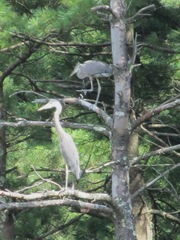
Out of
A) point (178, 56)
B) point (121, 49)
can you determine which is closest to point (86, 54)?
point (178, 56)

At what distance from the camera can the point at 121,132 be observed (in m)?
3.75

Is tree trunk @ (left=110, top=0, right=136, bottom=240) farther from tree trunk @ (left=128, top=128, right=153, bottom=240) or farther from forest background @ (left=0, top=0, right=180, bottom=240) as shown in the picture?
tree trunk @ (left=128, top=128, right=153, bottom=240)

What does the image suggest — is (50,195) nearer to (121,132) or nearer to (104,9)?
(121,132)

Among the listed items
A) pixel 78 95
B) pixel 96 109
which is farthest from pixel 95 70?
pixel 78 95

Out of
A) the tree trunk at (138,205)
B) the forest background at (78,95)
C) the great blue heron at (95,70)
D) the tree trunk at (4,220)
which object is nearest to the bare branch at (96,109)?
the forest background at (78,95)

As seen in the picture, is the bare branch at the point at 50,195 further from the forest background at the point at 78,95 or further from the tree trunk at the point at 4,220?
the tree trunk at the point at 4,220

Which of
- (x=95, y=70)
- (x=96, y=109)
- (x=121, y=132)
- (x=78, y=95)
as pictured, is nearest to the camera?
(x=121, y=132)

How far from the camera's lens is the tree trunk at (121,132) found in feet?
12.1

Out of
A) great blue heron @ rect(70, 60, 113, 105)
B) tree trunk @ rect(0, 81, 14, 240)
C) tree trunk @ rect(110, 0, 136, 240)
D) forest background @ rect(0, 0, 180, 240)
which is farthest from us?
tree trunk @ rect(0, 81, 14, 240)

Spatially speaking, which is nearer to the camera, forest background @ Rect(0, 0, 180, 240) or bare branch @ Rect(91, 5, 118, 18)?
bare branch @ Rect(91, 5, 118, 18)

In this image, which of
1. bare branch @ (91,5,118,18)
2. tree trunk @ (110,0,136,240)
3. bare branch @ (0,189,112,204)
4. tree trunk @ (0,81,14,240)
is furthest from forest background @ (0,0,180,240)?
bare branch @ (0,189,112,204)

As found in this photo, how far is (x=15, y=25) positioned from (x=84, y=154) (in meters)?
1.92

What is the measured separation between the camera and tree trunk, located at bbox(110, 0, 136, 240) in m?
3.68

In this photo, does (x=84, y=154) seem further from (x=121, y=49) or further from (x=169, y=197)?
(x=121, y=49)
